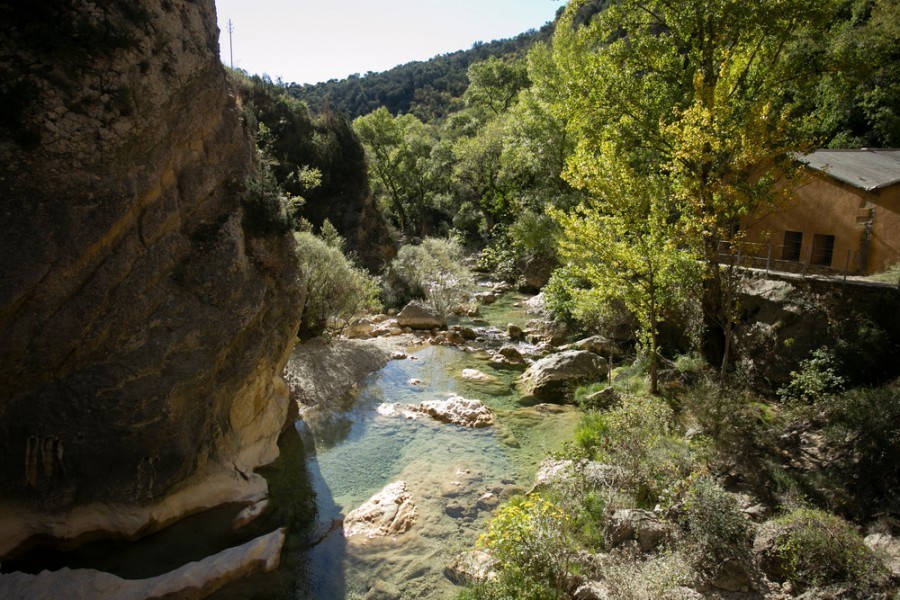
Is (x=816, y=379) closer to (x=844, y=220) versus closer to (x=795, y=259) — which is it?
(x=844, y=220)

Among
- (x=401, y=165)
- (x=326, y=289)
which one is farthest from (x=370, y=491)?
(x=401, y=165)

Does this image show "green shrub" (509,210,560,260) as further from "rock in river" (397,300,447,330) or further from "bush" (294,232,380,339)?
"bush" (294,232,380,339)

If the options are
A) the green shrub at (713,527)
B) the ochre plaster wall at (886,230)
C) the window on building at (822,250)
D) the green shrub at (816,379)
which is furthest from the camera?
the window on building at (822,250)

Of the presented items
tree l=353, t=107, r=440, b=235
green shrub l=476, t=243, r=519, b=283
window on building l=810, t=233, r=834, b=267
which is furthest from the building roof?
tree l=353, t=107, r=440, b=235

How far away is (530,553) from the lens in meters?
7.49

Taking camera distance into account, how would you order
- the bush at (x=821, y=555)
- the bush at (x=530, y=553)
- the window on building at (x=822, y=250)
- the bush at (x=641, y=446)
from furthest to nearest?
the window on building at (x=822, y=250) → the bush at (x=641, y=446) → the bush at (x=530, y=553) → the bush at (x=821, y=555)

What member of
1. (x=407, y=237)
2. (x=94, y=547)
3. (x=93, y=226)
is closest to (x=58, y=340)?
(x=93, y=226)

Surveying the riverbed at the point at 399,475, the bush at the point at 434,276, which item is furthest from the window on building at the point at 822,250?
the bush at the point at 434,276

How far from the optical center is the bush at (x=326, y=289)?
19.5 m

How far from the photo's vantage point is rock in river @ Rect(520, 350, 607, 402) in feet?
54.1

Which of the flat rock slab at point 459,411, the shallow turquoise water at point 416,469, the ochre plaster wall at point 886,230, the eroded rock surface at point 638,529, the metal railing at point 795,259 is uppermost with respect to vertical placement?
the ochre plaster wall at point 886,230

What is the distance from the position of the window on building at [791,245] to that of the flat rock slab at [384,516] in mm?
16536

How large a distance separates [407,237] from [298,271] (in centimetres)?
3496

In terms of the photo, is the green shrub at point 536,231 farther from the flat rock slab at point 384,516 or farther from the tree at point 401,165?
the tree at point 401,165
